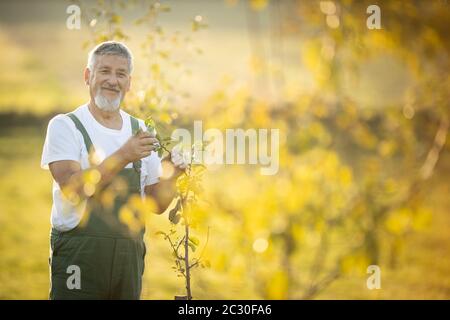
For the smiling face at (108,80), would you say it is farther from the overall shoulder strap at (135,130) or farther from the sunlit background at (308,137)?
the sunlit background at (308,137)

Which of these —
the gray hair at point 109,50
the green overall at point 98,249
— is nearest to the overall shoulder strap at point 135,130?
the green overall at point 98,249

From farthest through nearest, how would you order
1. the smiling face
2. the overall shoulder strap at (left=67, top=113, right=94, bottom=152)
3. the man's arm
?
the smiling face, the overall shoulder strap at (left=67, top=113, right=94, bottom=152), the man's arm

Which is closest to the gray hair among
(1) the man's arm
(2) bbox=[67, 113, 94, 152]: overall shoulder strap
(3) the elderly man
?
(3) the elderly man

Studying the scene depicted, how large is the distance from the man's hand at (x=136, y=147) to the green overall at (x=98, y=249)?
163mm

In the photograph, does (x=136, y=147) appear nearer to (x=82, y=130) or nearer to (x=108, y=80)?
(x=82, y=130)

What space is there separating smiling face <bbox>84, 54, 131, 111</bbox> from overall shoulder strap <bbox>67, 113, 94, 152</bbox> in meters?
0.12

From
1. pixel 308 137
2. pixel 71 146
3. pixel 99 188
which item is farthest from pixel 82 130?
pixel 308 137

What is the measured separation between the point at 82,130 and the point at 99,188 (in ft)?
0.66

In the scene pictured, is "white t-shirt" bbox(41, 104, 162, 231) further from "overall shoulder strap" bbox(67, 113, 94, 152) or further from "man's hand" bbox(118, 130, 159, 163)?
"man's hand" bbox(118, 130, 159, 163)

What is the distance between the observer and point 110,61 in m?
2.33

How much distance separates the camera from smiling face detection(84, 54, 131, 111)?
2.29 meters

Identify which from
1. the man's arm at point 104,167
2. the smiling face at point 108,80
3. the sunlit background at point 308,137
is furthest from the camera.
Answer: the sunlit background at point 308,137

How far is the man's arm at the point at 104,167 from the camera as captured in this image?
2.07 metres
